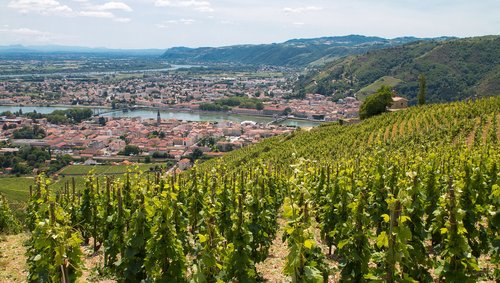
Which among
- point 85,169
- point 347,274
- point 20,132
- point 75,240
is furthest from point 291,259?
point 20,132

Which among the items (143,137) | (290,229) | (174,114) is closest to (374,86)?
(174,114)

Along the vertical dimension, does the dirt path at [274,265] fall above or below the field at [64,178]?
above

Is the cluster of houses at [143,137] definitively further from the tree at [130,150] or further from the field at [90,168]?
the field at [90,168]

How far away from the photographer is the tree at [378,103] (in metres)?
54.3

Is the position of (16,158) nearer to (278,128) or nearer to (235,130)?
(235,130)

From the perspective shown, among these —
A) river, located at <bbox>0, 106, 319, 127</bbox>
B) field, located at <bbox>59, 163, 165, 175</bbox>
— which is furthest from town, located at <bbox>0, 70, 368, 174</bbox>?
field, located at <bbox>59, 163, 165, 175</bbox>

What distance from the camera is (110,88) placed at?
189m

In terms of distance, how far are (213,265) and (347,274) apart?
240 centimetres

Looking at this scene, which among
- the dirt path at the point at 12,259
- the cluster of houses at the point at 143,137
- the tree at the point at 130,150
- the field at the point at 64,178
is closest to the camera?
the dirt path at the point at 12,259

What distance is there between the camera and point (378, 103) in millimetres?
Result: 54750

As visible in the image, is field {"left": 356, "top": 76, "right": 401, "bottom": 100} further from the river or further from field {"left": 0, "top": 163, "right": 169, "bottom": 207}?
field {"left": 0, "top": 163, "right": 169, "bottom": 207}

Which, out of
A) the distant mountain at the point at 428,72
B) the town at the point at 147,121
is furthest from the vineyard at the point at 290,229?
the distant mountain at the point at 428,72

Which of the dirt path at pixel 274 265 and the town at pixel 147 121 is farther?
the town at pixel 147 121

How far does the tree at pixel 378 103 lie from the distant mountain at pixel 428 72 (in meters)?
64.8
